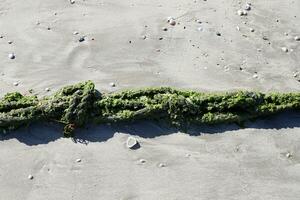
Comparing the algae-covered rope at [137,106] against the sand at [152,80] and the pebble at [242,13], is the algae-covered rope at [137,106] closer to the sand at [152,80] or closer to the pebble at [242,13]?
the sand at [152,80]

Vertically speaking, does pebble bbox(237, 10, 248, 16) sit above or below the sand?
above

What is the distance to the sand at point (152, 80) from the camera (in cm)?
657

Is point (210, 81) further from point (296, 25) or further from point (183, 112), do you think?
point (296, 25)

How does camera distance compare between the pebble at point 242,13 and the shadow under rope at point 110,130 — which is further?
the pebble at point 242,13

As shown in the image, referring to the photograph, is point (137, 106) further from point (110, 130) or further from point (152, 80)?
point (152, 80)

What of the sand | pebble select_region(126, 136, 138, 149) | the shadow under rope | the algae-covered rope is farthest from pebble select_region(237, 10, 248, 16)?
pebble select_region(126, 136, 138, 149)

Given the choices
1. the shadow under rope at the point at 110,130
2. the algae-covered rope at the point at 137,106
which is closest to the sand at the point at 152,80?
the shadow under rope at the point at 110,130

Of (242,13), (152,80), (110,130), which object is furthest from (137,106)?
(242,13)

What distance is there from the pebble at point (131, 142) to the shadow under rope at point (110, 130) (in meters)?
0.10

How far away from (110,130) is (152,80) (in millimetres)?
991

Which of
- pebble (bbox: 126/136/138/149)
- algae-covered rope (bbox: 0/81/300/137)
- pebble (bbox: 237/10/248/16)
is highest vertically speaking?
pebble (bbox: 237/10/248/16)

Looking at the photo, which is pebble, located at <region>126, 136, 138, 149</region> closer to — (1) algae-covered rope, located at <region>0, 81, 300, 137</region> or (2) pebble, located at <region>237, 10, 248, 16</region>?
(1) algae-covered rope, located at <region>0, 81, 300, 137</region>

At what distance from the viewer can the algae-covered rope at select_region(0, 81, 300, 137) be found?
6957mm

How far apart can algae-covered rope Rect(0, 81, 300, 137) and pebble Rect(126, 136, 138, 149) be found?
0.87 feet
